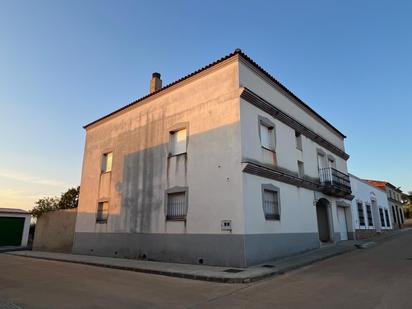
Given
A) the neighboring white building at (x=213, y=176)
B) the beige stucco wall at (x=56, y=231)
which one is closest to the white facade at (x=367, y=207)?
the neighboring white building at (x=213, y=176)

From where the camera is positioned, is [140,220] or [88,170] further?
[88,170]

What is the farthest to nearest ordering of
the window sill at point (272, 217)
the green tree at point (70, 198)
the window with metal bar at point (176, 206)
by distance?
the green tree at point (70, 198) → the window with metal bar at point (176, 206) → the window sill at point (272, 217)

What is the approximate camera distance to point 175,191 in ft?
42.7

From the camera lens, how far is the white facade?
22.8 m

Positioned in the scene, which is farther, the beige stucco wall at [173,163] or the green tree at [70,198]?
the green tree at [70,198]

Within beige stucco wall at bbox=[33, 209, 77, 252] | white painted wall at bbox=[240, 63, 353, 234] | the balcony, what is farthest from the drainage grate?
beige stucco wall at bbox=[33, 209, 77, 252]

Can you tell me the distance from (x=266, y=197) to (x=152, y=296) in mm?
6931

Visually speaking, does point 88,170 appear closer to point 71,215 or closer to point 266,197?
point 71,215

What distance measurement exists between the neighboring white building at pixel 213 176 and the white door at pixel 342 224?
1.29m

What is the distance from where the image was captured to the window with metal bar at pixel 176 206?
1265 centimetres

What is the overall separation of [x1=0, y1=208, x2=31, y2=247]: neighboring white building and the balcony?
27.1 meters

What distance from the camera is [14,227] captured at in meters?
26.9

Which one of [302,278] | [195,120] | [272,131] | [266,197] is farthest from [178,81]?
[302,278]

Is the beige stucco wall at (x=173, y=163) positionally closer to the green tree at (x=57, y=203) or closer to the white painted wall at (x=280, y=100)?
the white painted wall at (x=280, y=100)
